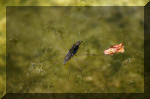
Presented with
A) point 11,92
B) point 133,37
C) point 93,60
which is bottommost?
point 11,92

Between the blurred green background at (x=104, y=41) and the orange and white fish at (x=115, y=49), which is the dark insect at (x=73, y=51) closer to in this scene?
the blurred green background at (x=104, y=41)

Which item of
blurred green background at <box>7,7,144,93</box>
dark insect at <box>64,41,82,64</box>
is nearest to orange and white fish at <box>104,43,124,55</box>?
blurred green background at <box>7,7,144,93</box>

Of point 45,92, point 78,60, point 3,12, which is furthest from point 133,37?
point 3,12

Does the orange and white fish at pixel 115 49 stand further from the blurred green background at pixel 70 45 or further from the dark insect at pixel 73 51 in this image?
the dark insect at pixel 73 51

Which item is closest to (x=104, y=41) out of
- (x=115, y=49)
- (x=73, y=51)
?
(x=115, y=49)

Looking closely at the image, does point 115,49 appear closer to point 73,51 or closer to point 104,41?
point 104,41

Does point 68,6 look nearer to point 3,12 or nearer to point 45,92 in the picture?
point 3,12

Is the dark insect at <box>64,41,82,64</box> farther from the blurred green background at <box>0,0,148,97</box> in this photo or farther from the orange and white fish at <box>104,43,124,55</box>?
the orange and white fish at <box>104,43,124,55</box>

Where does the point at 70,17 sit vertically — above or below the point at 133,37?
above

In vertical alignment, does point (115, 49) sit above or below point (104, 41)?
below

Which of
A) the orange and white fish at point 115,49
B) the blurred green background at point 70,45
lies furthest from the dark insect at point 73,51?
the orange and white fish at point 115,49

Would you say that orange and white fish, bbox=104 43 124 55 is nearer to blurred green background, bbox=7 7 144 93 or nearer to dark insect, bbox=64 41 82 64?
blurred green background, bbox=7 7 144 93
